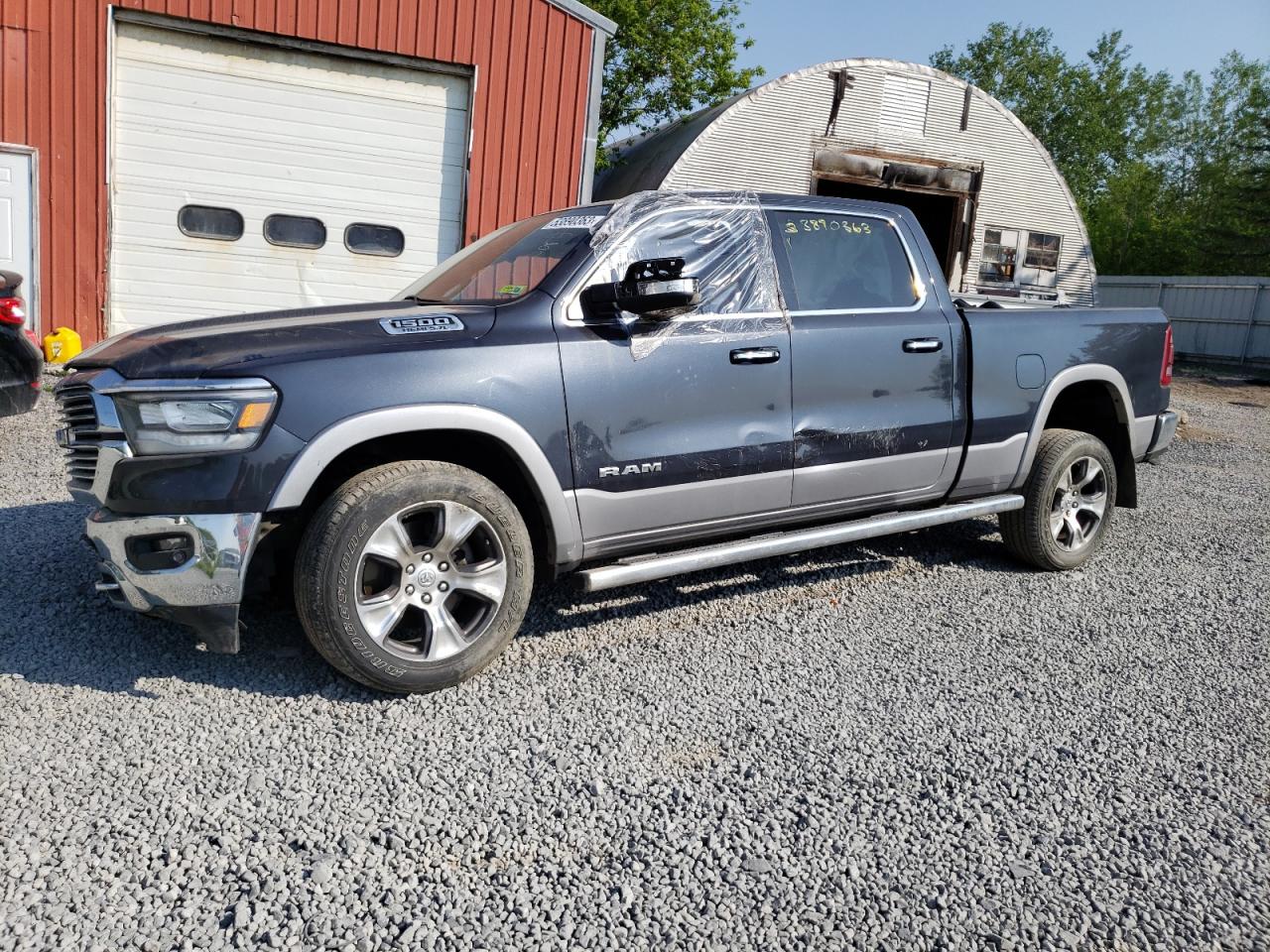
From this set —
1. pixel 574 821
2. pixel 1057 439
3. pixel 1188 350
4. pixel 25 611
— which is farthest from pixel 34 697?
pixel 1188 350

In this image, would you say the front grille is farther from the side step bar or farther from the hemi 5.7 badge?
the side step bar

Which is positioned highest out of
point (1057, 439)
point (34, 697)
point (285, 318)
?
point (285, 318)

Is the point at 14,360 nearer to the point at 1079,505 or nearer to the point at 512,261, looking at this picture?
the point at 512,261

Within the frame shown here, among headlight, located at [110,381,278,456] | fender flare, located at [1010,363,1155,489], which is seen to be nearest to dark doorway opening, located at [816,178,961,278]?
fender flare, located at [1010,363,1155,489]

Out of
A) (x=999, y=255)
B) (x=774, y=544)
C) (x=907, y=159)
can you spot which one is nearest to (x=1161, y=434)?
(x=774, y=544)

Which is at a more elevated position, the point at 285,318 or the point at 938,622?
the point at 285,318

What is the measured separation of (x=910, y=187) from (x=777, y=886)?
16239 mm

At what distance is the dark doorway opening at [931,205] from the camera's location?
17266mm

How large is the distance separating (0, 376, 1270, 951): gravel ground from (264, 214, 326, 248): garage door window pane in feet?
22.0

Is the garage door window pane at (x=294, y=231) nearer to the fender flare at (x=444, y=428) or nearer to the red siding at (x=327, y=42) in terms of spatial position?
the red siding at (x=327, y=42)

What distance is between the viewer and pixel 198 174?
10.2 metres

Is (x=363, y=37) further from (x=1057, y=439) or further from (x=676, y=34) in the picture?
(x=676, y=34)

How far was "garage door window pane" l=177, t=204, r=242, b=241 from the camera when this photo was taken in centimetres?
1027

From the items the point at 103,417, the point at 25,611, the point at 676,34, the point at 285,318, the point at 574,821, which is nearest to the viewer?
the point at 574,821
